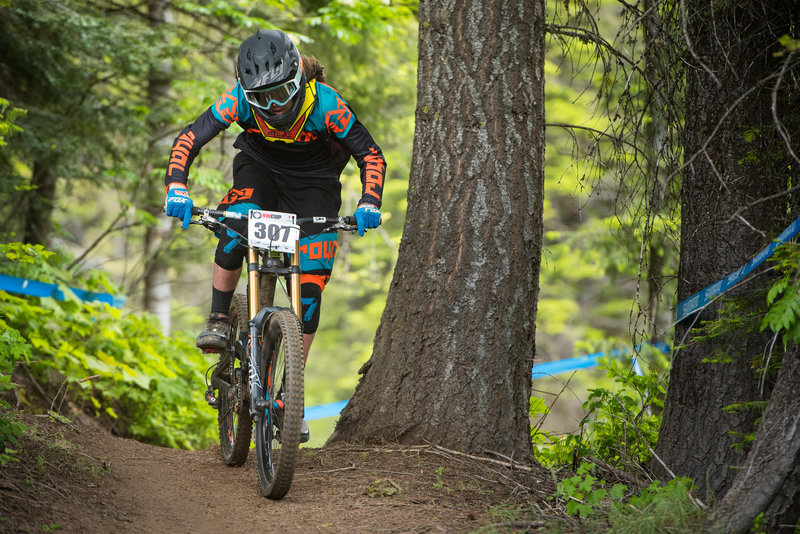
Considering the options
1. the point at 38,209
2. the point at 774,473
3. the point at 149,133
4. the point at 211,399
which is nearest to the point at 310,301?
the point at 211,399

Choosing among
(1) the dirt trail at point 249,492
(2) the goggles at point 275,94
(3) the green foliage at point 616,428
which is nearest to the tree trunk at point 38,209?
(1) the dirt trail at point 249,492

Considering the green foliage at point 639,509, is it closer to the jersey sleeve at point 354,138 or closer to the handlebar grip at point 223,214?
the jersey sleeve at point 354,138

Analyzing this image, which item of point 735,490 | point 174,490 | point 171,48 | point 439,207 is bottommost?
point 174,490

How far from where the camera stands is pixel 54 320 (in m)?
6.21

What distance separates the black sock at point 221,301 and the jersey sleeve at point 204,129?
75 centimetres

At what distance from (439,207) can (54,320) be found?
13.2 ft

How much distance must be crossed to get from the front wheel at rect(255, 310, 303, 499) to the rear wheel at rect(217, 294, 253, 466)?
0.96 ft

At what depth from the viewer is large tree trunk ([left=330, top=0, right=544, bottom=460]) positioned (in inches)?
152

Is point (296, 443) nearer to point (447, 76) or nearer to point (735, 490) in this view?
point (735, 490)

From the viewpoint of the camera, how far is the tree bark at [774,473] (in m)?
2.40

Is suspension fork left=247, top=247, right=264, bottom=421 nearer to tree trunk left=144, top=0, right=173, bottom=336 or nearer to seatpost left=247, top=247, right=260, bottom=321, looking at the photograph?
seatpost left=247, top=247, right=260, bottom=321

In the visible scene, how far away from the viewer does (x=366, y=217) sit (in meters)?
3.75

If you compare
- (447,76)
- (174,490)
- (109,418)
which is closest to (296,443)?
(174,490)

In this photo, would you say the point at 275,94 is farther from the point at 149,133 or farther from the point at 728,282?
the point at 149,133
